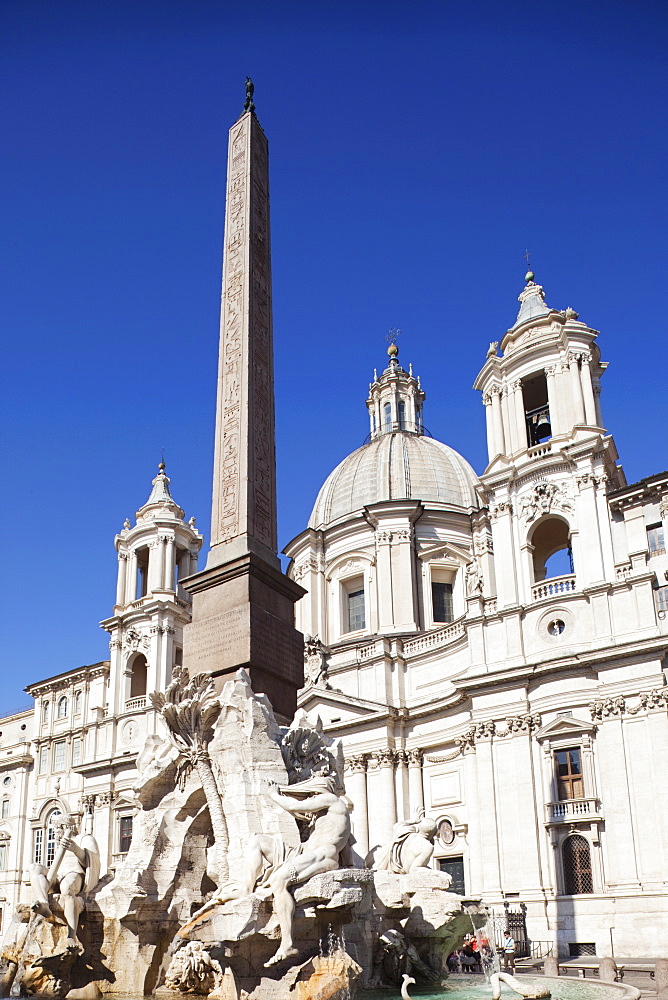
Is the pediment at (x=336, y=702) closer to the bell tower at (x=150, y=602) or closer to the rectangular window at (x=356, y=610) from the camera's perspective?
the rectangular window at (x=356, y=610)

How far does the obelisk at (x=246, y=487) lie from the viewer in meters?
13.4

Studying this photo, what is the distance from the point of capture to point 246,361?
16.0 meters

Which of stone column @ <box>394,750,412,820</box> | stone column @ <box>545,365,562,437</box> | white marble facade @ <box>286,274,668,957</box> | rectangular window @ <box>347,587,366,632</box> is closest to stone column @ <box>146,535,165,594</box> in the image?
white marble facade @ <box>286,274,668,957</box>

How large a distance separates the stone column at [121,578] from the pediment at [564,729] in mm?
23392

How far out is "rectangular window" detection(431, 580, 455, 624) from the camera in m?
42.4

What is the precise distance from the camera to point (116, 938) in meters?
11.5

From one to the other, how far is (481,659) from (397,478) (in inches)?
569

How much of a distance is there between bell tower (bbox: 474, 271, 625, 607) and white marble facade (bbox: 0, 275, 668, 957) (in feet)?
0.26

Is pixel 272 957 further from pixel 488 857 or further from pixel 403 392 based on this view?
pixel 403 392

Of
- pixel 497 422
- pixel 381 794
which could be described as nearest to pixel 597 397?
pixel 497 422

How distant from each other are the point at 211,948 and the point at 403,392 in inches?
1685

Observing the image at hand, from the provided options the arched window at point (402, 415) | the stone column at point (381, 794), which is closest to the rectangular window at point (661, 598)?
the stone column at point (381, 794)

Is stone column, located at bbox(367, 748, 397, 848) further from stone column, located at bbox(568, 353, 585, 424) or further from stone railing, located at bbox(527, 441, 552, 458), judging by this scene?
stone column, located at bbox(568, 353, 585, 424)

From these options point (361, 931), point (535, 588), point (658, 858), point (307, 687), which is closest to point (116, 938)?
point (361, 931)
